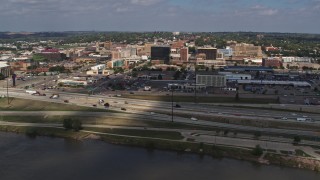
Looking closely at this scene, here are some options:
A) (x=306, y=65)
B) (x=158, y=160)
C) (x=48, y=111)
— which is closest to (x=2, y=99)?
(x=48, y=111)

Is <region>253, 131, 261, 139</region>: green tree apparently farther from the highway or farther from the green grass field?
the green grass field

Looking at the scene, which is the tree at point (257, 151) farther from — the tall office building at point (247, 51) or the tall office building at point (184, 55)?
the tall office building at point (247, 51)

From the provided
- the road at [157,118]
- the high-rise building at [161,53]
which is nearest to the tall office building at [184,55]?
the high-rise building at [161,53]

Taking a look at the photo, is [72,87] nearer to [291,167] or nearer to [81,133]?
[81,133]

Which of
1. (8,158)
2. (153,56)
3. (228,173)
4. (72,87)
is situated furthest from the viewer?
(153,56)

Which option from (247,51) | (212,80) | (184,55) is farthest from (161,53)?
(212,80)

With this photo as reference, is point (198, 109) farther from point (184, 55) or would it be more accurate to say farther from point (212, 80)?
point (184, 55)
